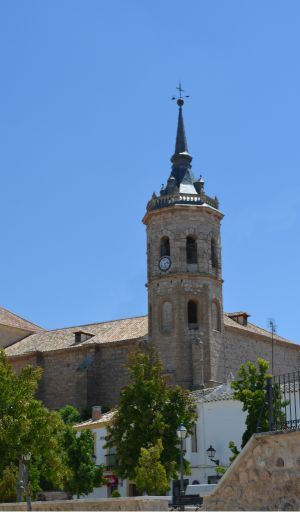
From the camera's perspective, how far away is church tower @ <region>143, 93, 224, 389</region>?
165 feet

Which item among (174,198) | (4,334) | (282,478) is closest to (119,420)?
(282,478)

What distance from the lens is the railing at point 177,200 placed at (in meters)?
52.2

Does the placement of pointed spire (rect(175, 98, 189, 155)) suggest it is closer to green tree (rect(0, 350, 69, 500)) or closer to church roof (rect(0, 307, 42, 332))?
church roof (rect(0, 307, 42, 332))

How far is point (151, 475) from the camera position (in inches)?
1030

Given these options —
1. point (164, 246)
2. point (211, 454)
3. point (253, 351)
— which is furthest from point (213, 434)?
point (253, 351)

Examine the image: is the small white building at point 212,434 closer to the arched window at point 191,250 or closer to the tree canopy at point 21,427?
the tree canopy at point 21,427

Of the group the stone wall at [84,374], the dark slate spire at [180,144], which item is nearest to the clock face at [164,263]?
the stone wall at [84,374]

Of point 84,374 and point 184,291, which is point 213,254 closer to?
point 184,291

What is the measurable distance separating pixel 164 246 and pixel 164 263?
1.21 metres

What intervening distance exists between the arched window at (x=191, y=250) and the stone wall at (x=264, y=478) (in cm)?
3945

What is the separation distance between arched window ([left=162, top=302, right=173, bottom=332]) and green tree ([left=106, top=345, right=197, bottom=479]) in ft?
64.1

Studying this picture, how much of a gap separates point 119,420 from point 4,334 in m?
35.9

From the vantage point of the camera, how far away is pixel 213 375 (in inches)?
1967

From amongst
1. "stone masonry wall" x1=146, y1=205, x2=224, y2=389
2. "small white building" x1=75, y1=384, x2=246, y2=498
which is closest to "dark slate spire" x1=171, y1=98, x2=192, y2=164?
"stone masonry wall" x1=146, y1=205, x2=224, y2=389
